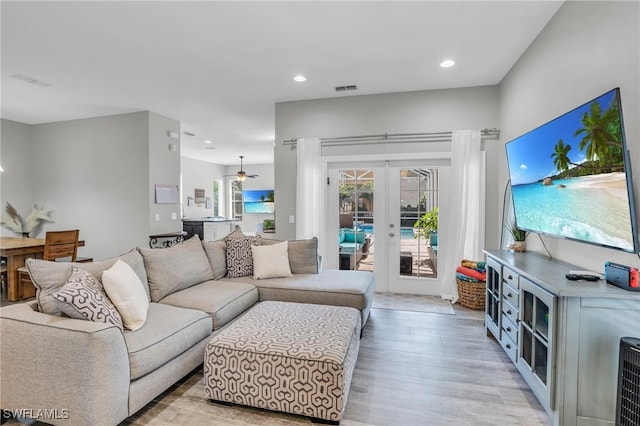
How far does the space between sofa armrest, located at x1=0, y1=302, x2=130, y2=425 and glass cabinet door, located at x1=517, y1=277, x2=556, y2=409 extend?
7.74 feet

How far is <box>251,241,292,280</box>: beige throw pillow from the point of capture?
11.5 feet

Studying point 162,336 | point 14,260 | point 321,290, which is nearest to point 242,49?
point 321,290

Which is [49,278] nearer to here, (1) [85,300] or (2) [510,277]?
(1) [85,300]

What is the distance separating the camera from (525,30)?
9.34 feet

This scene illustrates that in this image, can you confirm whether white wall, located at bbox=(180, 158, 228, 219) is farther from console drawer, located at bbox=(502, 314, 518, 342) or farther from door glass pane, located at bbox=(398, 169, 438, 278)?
console drawer, located at bbox=(502, 314, 518, 342)

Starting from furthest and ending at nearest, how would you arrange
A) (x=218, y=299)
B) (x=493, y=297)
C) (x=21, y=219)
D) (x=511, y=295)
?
(x=21, y=219), (x=493, y=297), (x=218, y=299), (x=511, y=295)

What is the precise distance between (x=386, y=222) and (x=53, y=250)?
14.5 ft

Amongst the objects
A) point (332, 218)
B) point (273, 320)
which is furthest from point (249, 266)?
point (332, 218)

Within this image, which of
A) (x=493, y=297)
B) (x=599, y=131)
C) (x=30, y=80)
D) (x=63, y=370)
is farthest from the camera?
(x=30, y=80)

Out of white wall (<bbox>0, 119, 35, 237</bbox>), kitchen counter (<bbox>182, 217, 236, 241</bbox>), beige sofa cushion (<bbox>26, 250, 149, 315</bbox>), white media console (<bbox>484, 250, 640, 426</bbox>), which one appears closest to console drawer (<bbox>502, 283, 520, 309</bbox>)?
white media console (<bbox>484, 250, 640, 426</bbox>)

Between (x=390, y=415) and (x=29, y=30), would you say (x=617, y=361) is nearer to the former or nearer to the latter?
(x=390, y=415)

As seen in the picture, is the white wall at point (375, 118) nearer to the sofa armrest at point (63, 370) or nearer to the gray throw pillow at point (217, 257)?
the gray throw pillow at point (217, 257)

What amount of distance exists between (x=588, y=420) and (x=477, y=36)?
299cm

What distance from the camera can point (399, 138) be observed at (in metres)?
4.43
